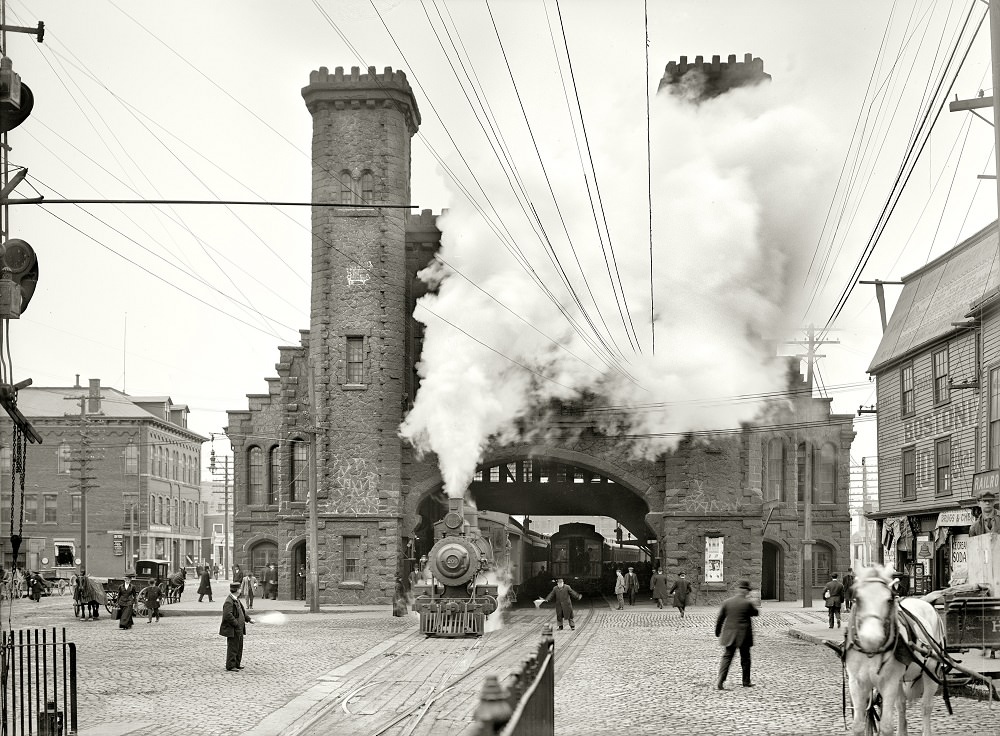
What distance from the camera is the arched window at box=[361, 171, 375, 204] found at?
39.0m

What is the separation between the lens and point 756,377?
127 ft

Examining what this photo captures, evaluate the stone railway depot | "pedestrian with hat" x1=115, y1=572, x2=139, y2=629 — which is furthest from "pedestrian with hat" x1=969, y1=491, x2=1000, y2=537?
"pedestrian with hat" x1=115, y1=572, x2=139, y2=629

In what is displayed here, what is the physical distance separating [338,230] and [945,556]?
21.4m

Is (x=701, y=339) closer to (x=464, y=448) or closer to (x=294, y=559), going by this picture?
(x=464, y=448)

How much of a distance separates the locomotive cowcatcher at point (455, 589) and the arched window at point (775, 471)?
21.4m

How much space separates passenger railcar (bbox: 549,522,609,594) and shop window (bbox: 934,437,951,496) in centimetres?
2166

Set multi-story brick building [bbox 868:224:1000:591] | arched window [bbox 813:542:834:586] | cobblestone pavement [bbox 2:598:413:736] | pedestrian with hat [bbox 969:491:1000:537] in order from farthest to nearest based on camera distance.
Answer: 1. arched window [bbox 813:542:834:586]
2. multi-story brick building [bbox 868:224:1000:591]
3. pedestrian with hat [bbox 969:491:1000:537]
4. cobblestone pavement [bbox 2:598:413:736]

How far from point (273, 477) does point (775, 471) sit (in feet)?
66.1

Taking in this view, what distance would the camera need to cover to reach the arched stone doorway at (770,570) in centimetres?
4350

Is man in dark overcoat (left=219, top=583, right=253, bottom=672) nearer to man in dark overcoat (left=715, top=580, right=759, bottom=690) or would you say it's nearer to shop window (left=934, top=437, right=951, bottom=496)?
man in dark overcoat (left=715, top=580, right=759, bottom=690)

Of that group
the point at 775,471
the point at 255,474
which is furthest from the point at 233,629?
the point at 775,471

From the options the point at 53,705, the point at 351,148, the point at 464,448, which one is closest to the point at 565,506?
the point at 464,448

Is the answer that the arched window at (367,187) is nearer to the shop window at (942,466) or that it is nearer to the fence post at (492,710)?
the shop window at (942,466)

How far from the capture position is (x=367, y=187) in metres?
39.1
